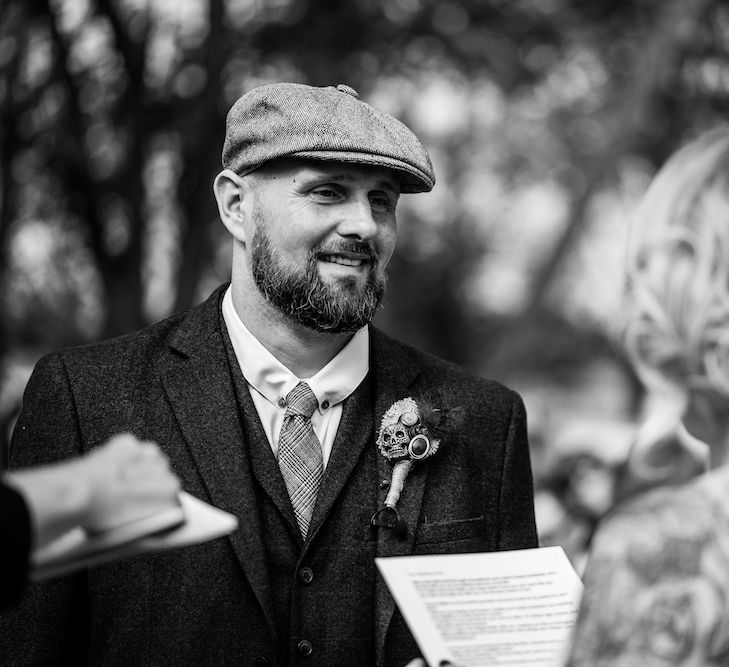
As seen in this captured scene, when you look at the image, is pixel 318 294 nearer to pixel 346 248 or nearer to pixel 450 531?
pixel 346 248

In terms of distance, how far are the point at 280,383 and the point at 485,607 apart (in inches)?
42.7

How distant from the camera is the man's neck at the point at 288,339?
128 inches

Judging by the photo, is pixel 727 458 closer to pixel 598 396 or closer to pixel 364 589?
pixel 364 589

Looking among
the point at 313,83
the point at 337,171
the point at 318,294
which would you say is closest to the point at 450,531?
the point at 318,294

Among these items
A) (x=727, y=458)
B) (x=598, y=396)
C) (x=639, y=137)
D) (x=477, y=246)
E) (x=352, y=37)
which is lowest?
(x=598, y=396)

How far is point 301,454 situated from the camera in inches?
122

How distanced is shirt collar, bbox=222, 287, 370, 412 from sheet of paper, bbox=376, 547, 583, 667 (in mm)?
927

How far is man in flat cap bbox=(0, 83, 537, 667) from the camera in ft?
9.39

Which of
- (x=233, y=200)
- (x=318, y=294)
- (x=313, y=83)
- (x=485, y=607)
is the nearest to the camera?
(x=485, y=607)

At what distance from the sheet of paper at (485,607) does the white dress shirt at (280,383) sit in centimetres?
84

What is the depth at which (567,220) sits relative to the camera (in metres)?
8.41

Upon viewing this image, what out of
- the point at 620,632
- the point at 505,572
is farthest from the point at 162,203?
the point at 620,632

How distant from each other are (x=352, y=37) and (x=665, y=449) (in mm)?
5466

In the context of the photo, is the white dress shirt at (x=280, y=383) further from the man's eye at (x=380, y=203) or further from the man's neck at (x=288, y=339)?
the man's eye at (x=380, y=203)
